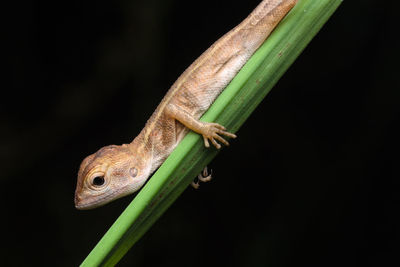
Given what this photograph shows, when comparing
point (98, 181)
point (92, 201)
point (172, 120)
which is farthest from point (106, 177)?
point (172, 120)

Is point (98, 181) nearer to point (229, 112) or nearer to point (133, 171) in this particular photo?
point (133, 171)

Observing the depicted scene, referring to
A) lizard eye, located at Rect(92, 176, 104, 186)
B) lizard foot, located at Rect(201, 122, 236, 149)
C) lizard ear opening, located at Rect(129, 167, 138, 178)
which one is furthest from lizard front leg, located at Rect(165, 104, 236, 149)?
lizard eye, located at Rect(92, 176, 104, 186)

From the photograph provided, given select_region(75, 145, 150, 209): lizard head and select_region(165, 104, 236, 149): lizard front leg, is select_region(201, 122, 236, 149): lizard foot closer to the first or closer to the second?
select_region(165, 104, 236, 149): lizard front leg

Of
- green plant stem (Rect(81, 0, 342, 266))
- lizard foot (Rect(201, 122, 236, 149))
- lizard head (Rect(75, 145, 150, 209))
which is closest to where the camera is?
green plant stem (Rect(81, 0, 342, 266))

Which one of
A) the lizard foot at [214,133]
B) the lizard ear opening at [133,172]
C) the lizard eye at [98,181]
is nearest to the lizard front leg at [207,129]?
the lizard foot at [214,133]

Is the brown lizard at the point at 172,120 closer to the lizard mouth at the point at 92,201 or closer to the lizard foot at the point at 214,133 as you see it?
the lizard mouth at the point at 92,201
